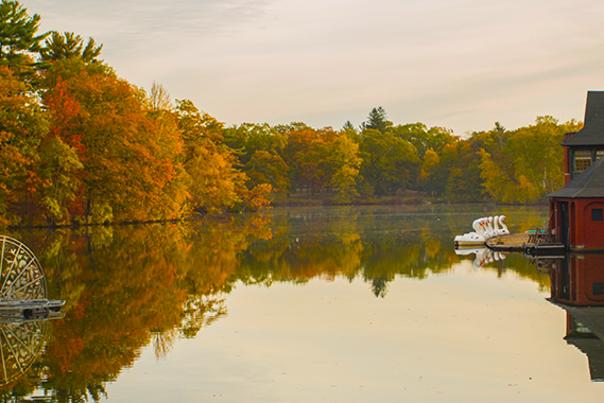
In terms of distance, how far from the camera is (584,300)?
23.7 m

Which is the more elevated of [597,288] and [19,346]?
[597,288]

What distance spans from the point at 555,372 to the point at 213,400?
5.97 meters

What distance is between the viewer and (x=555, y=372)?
15516mm

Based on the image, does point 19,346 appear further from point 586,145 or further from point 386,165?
point 386,165

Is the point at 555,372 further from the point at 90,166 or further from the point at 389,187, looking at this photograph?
the point at 389,187

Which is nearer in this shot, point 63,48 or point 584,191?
point 584,191

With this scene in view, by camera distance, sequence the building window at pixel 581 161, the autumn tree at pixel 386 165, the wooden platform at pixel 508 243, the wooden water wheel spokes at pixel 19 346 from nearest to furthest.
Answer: the wooden water wheel spokes at pixel 19 346 < the wooden platform at pixel 508 243 < the building window at pixel 581 161 < the autumn tree at pixel 386 165

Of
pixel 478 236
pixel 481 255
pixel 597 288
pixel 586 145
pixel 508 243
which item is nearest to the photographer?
pixel 597 288

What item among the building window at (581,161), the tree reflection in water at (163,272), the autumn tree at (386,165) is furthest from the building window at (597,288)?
the autumn tree at (386,165)

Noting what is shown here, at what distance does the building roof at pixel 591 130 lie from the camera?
41.3 metres

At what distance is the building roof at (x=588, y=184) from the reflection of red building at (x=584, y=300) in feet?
9.24

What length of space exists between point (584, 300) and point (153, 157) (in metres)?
41.6

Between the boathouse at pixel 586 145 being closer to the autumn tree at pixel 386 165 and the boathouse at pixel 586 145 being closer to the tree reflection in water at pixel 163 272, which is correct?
the tree reflection in water at pixel 163 272

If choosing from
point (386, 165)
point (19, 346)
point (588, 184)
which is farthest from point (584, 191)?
point (386, 165)
